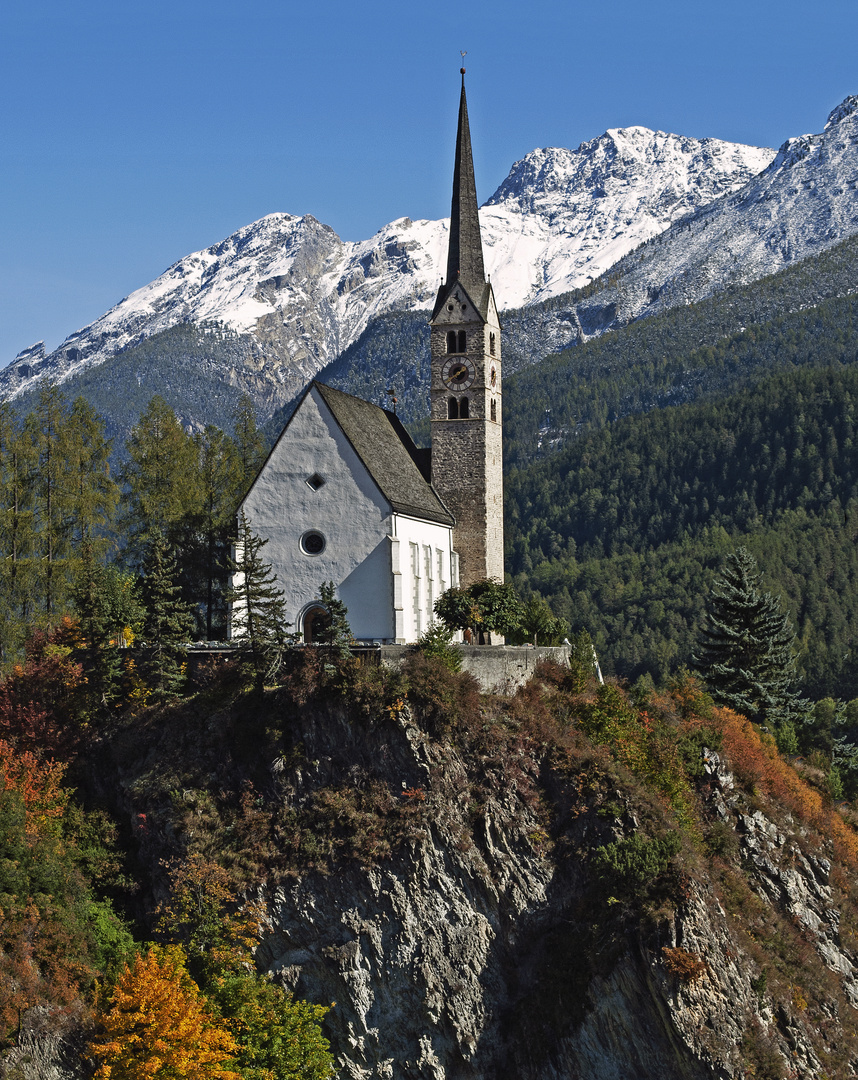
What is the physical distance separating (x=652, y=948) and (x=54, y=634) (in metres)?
28.6

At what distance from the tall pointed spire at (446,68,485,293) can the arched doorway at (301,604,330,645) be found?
21950mm

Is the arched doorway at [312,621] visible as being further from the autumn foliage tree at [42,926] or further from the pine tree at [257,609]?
the autumn foliage tree at [42,926]

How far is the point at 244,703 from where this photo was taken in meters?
48.3

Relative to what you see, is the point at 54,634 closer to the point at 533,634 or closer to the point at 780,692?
the point at 533,634

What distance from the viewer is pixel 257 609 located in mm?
52812

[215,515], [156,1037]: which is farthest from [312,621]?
[156,1037]

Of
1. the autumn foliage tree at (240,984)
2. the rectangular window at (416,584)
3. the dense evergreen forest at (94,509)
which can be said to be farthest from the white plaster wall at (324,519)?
the autumn foliage tree at (240,984)

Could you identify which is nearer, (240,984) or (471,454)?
(240,984)

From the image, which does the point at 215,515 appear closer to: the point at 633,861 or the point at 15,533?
the point at 15,533

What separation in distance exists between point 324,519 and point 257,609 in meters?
4.79

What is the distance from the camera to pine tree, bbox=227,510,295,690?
47219 millimetres

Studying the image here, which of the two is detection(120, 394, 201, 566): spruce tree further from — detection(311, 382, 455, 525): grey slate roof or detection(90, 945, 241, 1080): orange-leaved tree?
detection(90, 945, 241, 1080): orange-leaved tree

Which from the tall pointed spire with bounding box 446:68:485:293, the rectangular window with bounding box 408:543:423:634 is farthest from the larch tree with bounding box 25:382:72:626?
the tall pointed spire with bounding box 446:68:485:293

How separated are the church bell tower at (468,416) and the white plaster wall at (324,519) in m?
9.71
